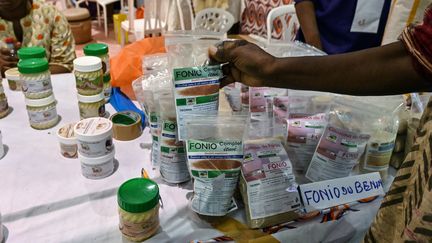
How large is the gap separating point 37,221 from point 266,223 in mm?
444

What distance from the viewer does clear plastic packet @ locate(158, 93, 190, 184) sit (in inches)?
28.1

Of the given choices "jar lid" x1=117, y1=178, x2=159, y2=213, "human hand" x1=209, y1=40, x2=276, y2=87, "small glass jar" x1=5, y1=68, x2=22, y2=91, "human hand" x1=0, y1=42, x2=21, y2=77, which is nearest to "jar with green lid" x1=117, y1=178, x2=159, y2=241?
"jar lid" x1=117, y1=178, x2=159, y2=213

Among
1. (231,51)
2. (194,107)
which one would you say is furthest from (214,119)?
(231,51)

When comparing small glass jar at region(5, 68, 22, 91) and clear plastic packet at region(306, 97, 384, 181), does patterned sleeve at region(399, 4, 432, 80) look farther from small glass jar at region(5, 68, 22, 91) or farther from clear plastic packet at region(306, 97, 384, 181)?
small glass jar at region(5, 68, 22, 91)

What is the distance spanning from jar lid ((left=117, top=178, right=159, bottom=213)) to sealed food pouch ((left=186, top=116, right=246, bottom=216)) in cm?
8

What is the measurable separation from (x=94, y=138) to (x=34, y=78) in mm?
307

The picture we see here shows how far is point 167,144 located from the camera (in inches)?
28.6

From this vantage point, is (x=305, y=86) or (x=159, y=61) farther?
(x=159, y=61)

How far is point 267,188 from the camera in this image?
0.67 meters

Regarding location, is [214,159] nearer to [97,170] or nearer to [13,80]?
[97,170]

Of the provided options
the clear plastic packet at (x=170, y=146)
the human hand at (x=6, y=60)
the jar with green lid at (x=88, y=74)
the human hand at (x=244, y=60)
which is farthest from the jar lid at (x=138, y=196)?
the human hand at (x=6, y=60)

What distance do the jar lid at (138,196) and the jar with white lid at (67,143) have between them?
28 centimetres

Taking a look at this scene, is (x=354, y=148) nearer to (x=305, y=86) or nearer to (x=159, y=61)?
(x=305, y=86)

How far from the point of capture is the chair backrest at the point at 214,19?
2.93 m
